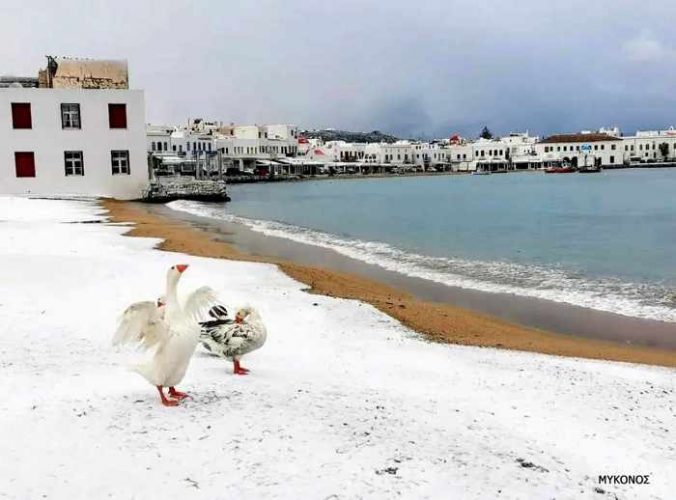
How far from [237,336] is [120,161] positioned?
4288cm

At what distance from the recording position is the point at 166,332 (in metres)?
6.07

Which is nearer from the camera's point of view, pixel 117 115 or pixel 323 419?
pixel 323 419

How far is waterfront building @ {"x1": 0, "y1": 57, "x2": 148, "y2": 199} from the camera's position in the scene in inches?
1773

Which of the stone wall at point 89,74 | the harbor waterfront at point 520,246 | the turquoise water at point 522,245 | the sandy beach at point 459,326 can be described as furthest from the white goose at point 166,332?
the stone wall at point 89,74

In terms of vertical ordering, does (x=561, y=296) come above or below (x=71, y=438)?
below

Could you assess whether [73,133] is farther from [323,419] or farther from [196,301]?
[323,419]

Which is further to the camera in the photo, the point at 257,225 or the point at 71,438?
the point at 257,225

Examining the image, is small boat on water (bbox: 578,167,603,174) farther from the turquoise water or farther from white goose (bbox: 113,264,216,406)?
white goose (bbox: 113,264,216,406)

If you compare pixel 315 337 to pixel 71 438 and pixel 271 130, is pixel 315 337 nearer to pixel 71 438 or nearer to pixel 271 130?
pixel 71 438

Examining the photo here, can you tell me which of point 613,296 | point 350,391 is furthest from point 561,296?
point 350,391

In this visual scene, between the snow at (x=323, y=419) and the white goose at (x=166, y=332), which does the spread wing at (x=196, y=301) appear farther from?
→ the snow at (x=323, y=419)

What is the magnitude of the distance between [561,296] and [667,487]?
12.1 meters

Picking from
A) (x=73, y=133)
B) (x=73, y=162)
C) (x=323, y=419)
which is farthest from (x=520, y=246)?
(x=73, y=133)

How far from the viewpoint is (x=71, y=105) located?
1796 inches
